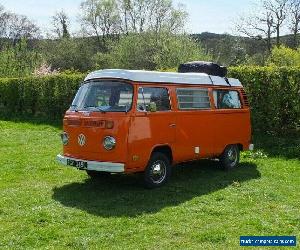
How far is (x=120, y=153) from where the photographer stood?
28.8 ft

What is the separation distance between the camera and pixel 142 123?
9.07 m

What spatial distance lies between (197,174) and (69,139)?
324cm

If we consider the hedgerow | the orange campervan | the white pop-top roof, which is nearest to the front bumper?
the orange campervan

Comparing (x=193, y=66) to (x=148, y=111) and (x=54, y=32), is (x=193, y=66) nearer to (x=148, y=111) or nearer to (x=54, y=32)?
(x=148, y=111)

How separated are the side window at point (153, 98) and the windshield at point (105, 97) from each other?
9.9 inches

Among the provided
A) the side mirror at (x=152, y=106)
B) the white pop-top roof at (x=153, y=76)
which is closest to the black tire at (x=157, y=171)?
the side mirror at (x=152, y=106)

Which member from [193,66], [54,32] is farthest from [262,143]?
[54,32]

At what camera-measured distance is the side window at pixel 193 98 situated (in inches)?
401

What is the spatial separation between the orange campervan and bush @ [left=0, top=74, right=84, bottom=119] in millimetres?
11021

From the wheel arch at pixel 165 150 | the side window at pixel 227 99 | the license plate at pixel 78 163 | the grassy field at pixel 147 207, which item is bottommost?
the grassy field at pixel 147 207

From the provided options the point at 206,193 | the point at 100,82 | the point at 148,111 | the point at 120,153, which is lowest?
Answer: the point at 206,193

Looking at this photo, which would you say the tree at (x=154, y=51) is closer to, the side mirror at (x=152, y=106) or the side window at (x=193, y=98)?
the side window at (x=193, y=98)

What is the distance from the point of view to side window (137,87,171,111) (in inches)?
361

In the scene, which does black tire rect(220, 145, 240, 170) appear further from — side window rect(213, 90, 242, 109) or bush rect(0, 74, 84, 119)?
bush rect(0, 74, 84, 119)
